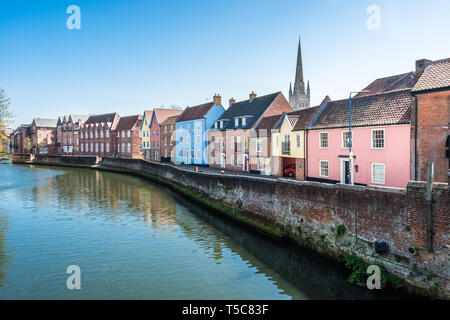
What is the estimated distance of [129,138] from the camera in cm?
7975

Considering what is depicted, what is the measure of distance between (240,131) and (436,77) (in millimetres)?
26570

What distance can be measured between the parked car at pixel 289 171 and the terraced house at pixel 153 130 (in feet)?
131

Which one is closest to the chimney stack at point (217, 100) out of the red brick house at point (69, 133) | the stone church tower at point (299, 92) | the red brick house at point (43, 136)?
the stone church tower at point (299, 92)

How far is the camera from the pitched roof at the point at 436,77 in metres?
17.6

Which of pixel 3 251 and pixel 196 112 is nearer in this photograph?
pixel 3 251

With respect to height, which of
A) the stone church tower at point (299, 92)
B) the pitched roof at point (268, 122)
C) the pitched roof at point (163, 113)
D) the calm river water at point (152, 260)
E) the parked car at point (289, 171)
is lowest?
the calm river water at point (152, 260)

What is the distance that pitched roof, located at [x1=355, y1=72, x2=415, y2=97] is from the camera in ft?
95.6

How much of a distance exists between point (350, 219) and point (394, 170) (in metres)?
10.5

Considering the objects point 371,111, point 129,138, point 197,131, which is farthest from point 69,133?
point 371,111

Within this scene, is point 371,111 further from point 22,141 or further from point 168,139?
point 22,141

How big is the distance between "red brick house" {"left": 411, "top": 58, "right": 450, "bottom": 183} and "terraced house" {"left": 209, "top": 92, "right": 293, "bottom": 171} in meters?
20.0

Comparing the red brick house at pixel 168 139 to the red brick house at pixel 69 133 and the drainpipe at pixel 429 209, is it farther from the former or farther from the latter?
the drainpipe at pixel 429 209

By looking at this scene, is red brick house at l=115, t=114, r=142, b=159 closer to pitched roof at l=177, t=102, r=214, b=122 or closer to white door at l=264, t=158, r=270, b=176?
pitched roof at l=177, t=102, r=214, b=122

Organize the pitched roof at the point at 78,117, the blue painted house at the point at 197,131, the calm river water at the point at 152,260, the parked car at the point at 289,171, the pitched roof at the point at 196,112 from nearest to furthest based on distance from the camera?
the calm river water at the point at 152,260
the parked car at the point at 289,171
the blue painted house at the point at 197,131
the pitched roof at the point at 196,112
the pitched roof at the point at 78,117
